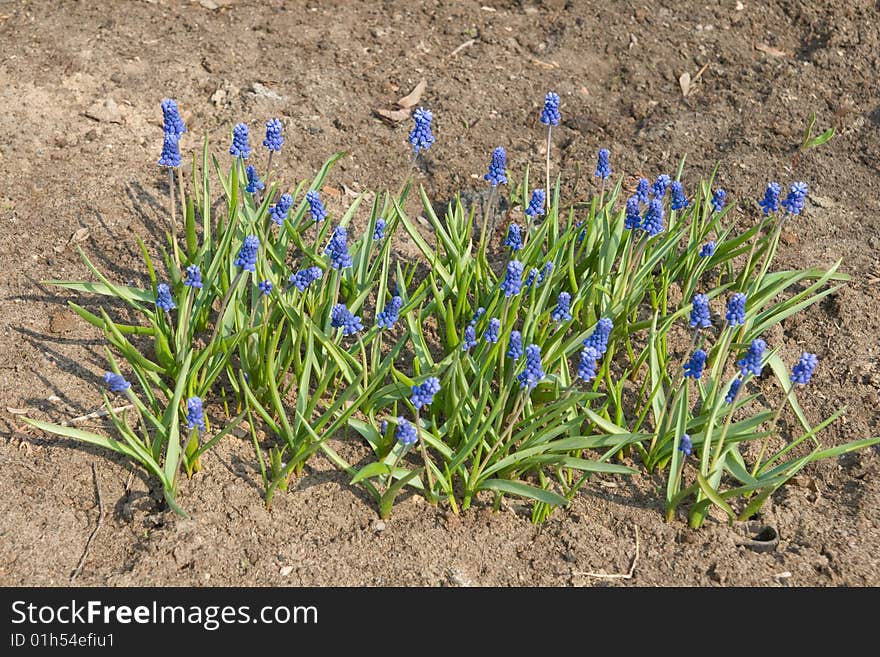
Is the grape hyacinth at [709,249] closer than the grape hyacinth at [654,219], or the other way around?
the grape hyacinth at [654,219]

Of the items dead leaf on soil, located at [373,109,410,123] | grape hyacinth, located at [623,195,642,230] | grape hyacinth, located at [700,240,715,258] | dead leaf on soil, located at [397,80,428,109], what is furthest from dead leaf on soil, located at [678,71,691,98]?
grape hyacinth, located at [623,195,642,230]

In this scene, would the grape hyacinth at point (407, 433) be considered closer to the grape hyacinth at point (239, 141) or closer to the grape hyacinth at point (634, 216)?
the grape hyacinth at point (634, 216)

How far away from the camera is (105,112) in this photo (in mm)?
6430

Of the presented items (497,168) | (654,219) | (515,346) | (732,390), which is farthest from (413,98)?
(732,390)

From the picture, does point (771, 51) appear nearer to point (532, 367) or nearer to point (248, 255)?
point (532, 367)

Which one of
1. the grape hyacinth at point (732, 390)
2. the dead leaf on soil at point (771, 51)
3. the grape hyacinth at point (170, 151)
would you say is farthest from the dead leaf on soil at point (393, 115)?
the grape hyacinth at point (732, 390)

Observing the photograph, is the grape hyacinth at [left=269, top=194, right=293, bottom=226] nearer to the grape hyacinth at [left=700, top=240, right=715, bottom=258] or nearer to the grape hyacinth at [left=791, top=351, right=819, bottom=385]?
the grape hyacinth at [left=700, top=240, right=715, bottom=258]

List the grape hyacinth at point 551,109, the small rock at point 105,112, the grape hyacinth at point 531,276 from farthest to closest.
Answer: the small rock at point 105,112, the grape hyacinth at point 551,109, the grape hyacinth at point 531,276

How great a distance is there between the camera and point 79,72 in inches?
262

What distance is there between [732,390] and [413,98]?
364cm

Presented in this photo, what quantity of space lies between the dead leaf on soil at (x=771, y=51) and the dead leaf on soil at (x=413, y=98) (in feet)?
9.13

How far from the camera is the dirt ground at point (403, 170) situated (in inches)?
163

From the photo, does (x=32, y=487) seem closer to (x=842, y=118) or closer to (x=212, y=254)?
(x=212, y=254)

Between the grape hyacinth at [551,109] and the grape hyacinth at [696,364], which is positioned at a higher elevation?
the grape hyacinth at [551,109]
